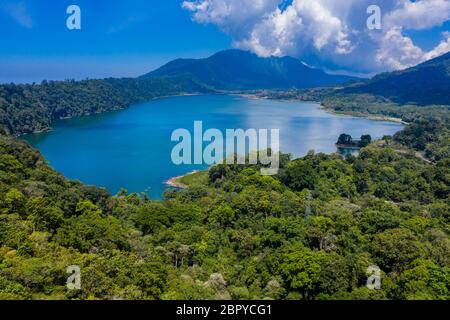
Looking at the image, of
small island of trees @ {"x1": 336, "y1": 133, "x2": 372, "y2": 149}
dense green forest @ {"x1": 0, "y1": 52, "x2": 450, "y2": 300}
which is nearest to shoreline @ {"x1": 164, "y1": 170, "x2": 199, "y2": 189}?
dense green forest @ {"x1": 0, "y1": 52, "x2": 450, "y2": 300}

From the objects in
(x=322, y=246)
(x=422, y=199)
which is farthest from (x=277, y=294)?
(x=422, y=199)

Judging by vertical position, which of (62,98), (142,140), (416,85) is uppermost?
(416,85)

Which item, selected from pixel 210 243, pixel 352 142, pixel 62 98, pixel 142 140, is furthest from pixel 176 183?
pixel 62 98

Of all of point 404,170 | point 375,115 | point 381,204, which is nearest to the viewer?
point 381,204

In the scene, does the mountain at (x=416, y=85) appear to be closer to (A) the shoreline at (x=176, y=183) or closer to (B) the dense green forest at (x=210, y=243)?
(A) the shoreline at (x=176, y=183)

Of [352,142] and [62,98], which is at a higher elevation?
[62,98]

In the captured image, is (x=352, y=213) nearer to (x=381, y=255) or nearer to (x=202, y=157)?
(x=381, y=255)

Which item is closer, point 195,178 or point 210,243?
point 210,243

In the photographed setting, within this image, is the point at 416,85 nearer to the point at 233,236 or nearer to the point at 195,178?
the point at 195,178
